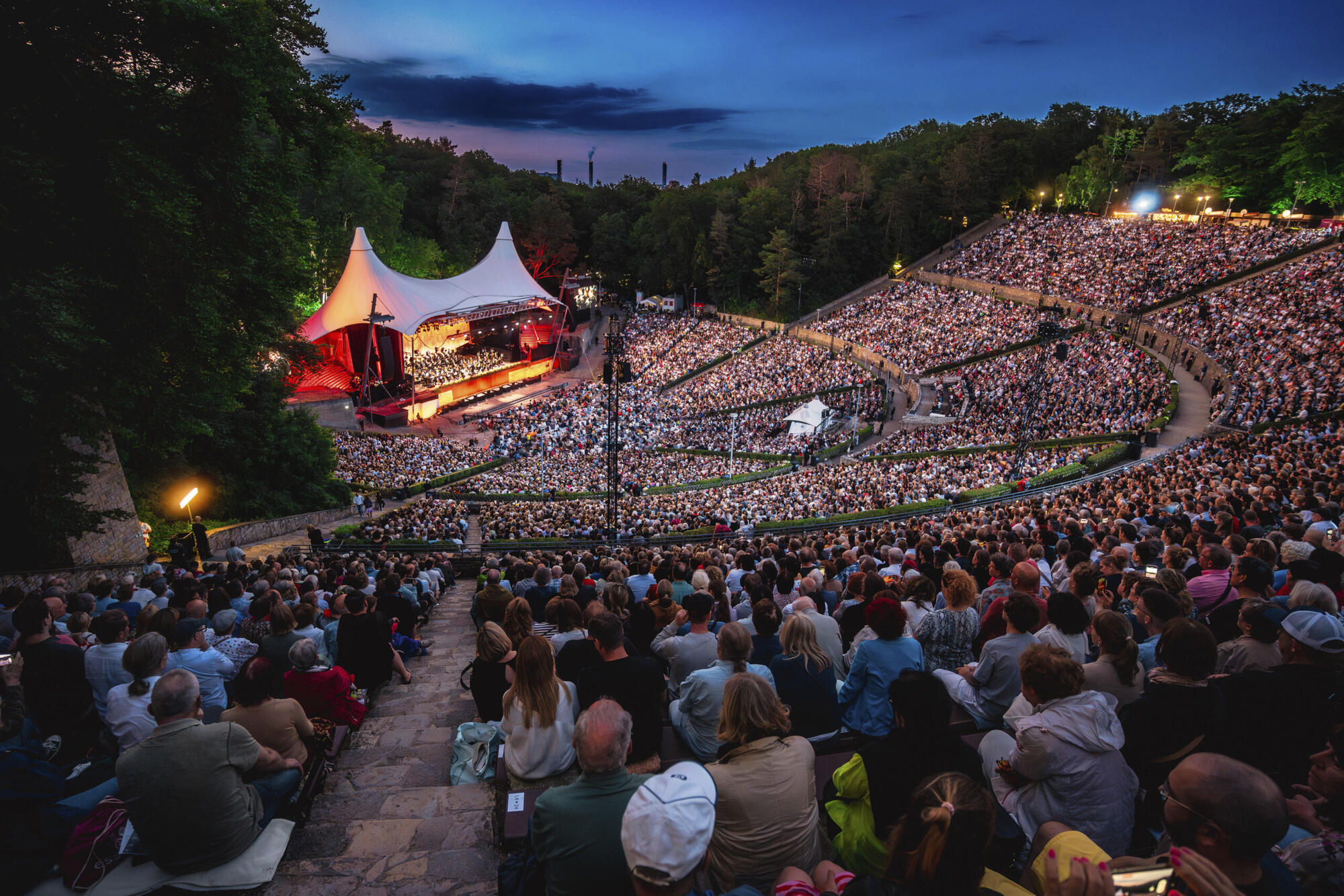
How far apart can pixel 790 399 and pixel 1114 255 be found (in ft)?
61.6

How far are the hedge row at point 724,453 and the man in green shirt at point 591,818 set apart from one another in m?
22.9

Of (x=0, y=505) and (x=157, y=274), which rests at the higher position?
(x=157, y=274)

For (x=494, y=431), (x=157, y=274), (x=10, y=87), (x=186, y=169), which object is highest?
(x=10, y=87)

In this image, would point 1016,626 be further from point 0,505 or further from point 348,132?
point 348,132

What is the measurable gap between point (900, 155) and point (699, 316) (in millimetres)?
23933

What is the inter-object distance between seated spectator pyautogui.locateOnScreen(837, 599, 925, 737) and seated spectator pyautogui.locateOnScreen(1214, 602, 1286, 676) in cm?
160

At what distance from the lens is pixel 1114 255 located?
3362 cm

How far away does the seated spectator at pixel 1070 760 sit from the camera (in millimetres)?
2561

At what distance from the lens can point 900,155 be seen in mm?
56469

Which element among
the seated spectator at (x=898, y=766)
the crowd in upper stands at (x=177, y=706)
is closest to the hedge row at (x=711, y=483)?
the crowd in upper stands at (x=177, y=706)

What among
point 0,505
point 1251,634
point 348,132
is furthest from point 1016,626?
point 348,132

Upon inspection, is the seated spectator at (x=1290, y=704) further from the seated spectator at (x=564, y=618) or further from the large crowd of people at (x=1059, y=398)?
the large crowd of people at (x=1059, y=398)

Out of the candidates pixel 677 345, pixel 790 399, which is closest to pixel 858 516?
pixel 790 399

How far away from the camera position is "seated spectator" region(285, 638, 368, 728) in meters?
4.04
